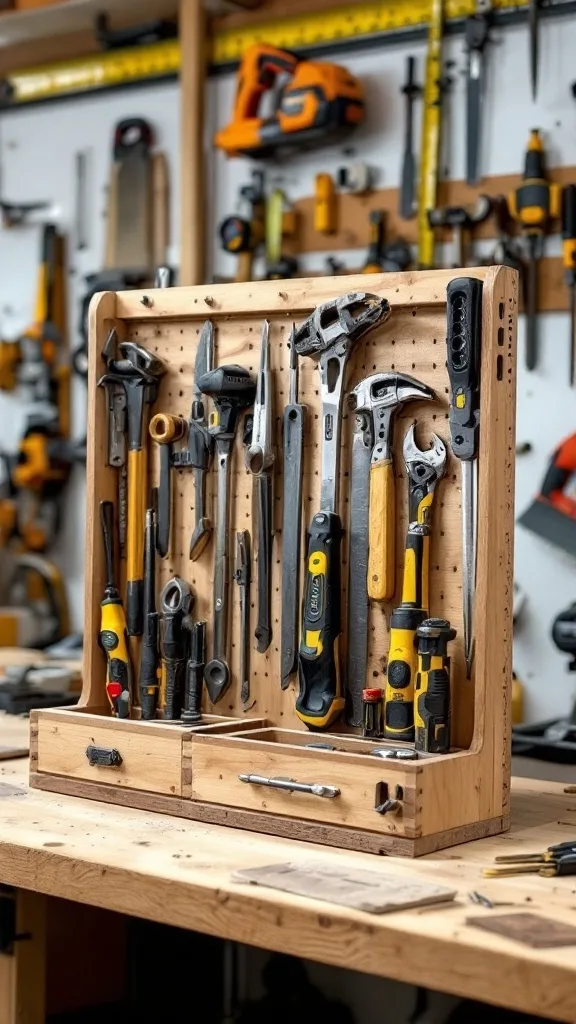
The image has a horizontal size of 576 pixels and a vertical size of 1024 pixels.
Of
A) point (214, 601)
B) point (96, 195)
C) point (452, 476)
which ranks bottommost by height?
point (214, 601)

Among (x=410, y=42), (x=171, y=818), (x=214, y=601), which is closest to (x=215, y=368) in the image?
(x=214, y=601)

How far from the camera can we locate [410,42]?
3455 millimetres

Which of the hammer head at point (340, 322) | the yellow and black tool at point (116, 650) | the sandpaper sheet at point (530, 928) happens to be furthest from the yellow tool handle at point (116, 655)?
the sandpaper sheet at point (530, 928)

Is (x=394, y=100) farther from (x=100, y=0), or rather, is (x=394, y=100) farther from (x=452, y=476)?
(x=452, y=476)

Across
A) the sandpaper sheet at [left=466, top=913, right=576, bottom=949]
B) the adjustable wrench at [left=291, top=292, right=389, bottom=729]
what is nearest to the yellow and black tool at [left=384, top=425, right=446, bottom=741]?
the adjustable wrench at [left=291, top=292, right=389, bottom=729]

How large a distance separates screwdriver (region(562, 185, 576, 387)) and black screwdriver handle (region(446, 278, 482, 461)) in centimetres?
142

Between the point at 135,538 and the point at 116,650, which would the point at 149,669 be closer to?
the point at 116,650

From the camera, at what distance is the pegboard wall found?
5.87ft

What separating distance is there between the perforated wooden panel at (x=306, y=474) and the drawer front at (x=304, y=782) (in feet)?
0.63

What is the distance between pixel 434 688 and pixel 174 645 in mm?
453

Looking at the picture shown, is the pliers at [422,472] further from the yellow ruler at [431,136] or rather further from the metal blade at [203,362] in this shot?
the yellow ruler at [431,136]

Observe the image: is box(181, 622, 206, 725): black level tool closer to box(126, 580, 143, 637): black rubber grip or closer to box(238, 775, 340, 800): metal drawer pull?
box(126, 580, 143, 637): black rubber grip

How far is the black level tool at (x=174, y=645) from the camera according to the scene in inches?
78.6

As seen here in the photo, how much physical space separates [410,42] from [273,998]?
93.5 inches
